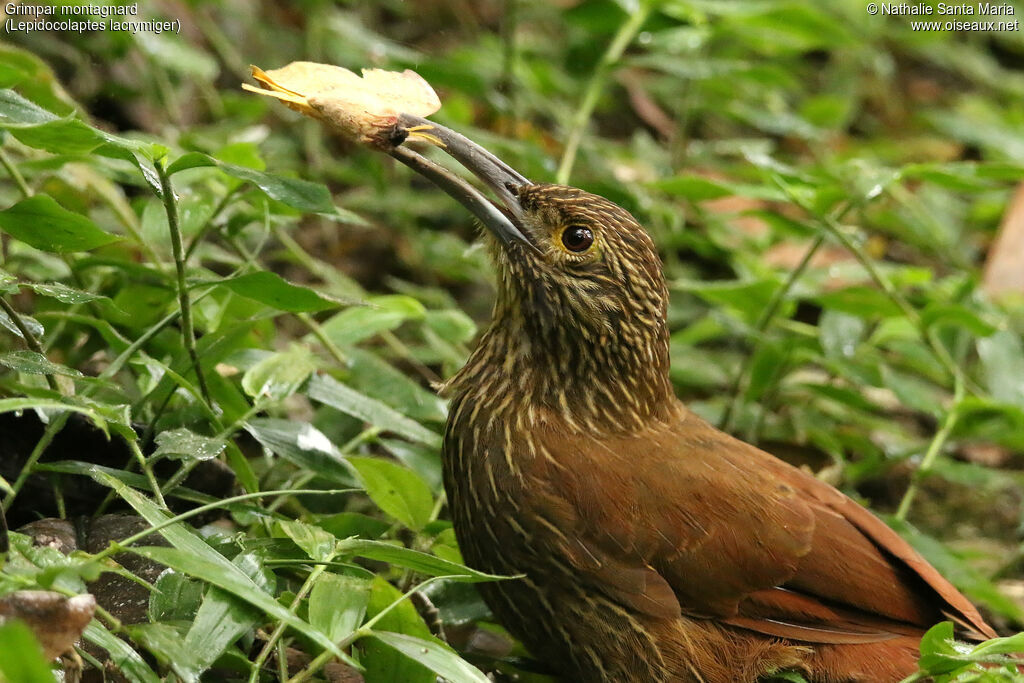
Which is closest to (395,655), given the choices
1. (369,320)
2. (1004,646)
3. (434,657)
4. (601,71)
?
(434,657)

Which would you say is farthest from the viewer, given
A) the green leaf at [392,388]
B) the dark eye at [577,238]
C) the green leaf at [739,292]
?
the green leaf at [739,292]

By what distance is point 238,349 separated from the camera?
9.83 ft

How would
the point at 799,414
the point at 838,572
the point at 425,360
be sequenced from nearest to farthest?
the point at 838,572
the point at 425,360
the point at 799,414

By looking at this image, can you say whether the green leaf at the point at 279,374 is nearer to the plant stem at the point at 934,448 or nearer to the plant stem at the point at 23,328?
the plant stem at the point at 23,328

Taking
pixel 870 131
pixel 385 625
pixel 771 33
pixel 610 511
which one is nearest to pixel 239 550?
pixel 385 625

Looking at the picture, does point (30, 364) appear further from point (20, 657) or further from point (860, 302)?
point (860, 302)

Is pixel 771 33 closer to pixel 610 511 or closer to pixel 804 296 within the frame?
pixel 804 296

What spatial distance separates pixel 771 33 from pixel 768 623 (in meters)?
2.97

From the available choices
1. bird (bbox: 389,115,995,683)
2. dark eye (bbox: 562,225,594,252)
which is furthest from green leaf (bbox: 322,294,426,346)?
dark eye (bbox: 562,225,594,252)

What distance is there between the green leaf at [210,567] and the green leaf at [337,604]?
62mm

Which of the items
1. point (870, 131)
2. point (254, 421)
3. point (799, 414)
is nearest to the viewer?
point (254, 421)

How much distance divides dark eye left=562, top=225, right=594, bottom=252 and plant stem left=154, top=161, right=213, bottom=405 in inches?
37.1

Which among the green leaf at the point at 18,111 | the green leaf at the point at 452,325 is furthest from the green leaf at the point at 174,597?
the green leaf at the point at 452,325

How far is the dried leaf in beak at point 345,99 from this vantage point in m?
2.81
